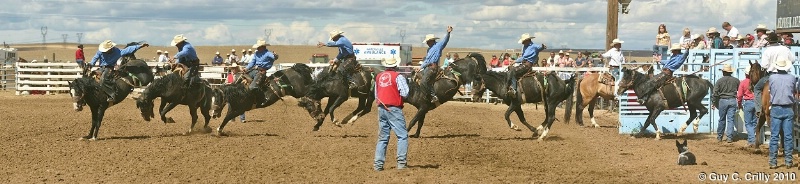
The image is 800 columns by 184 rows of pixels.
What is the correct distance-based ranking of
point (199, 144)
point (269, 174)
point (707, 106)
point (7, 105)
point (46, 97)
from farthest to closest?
point (46, 97)
point (7, 105)
point (707, 106)
point (199, 144)
point (269, 174)

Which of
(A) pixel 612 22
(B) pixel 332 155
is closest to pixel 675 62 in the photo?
(B) pixel 332 155

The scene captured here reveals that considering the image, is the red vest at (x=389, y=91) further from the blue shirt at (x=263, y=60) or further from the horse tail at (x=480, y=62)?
the blue shirt at (x=263, y=60)

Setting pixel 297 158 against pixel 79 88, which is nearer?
pixel 297 158

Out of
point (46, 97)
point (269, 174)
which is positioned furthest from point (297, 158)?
point (46, 97)

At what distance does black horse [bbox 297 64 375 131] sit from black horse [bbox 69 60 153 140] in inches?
110

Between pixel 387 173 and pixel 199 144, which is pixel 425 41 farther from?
pixel 387 173

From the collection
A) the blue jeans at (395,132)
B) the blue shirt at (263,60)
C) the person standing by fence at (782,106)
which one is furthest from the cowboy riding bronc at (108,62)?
the person standing by fence at (782,106)

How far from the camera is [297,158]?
1364 cm

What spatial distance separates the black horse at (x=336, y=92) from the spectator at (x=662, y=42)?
8.05m

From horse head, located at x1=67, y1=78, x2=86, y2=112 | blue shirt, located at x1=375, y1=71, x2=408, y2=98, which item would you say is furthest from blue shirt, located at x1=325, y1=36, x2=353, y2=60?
blue shirt, located at x1=375, y1=71, x2=408, y2=98

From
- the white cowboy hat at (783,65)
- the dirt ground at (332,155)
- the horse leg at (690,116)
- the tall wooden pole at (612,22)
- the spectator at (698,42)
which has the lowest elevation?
the dirt ground at (332,155)

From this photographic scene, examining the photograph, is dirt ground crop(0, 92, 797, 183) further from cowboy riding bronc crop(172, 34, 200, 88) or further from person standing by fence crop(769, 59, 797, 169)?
cowboy riding bronc crop(172, 34, 200, 88)

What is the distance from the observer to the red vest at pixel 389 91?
11.9 m

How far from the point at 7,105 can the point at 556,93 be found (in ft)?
54.4
